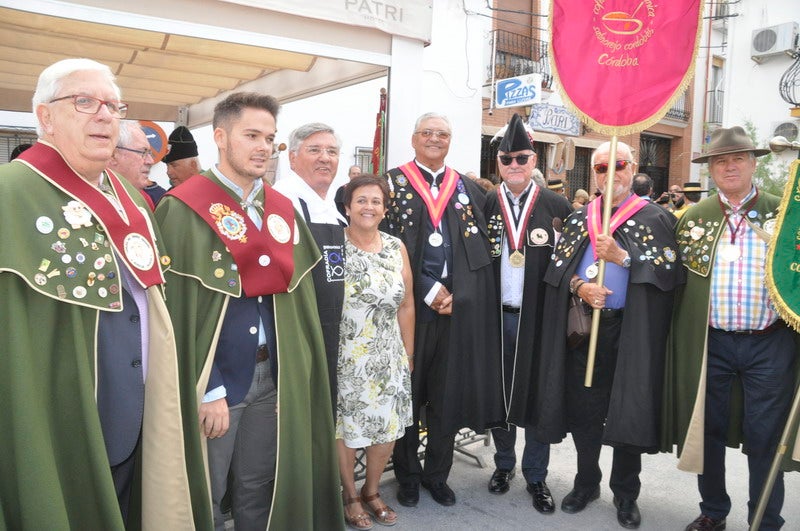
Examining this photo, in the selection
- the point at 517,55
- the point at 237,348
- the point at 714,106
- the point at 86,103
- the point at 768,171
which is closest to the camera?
the point at 86,103

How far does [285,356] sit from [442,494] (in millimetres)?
1753

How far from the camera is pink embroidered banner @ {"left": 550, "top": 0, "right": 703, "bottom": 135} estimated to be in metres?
3.60

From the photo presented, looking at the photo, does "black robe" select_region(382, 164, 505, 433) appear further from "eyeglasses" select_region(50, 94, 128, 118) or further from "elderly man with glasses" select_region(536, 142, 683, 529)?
"eyeglasses" select_region(50, 94, 128, 118)

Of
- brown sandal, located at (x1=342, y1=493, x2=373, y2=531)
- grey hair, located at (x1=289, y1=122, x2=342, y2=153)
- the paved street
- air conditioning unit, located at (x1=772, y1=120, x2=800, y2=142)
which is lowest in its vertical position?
the paved street

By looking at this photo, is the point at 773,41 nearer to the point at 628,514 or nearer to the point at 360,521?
the point at 628,514

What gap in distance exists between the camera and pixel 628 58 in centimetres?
368

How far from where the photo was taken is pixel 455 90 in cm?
887

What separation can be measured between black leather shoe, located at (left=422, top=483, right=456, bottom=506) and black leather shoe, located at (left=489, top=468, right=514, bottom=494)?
0.29m

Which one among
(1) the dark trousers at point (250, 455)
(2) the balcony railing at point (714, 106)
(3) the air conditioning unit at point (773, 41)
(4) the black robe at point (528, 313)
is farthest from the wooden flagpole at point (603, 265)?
(2) the balcony railing at point (714, 106)

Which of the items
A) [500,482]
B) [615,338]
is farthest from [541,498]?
[615,338]

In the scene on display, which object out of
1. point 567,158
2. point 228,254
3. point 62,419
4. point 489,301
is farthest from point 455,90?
point 62,419

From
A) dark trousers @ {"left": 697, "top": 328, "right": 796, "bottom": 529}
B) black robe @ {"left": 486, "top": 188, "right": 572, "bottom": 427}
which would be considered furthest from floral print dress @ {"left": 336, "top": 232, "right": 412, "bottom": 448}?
dark trousers @ {"left": 697, "top": 328, "right": 796, "bottom": 529}

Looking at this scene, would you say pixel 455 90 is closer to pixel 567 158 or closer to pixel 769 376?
pixel 567 158

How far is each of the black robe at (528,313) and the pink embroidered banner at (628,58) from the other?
0.71 metres
